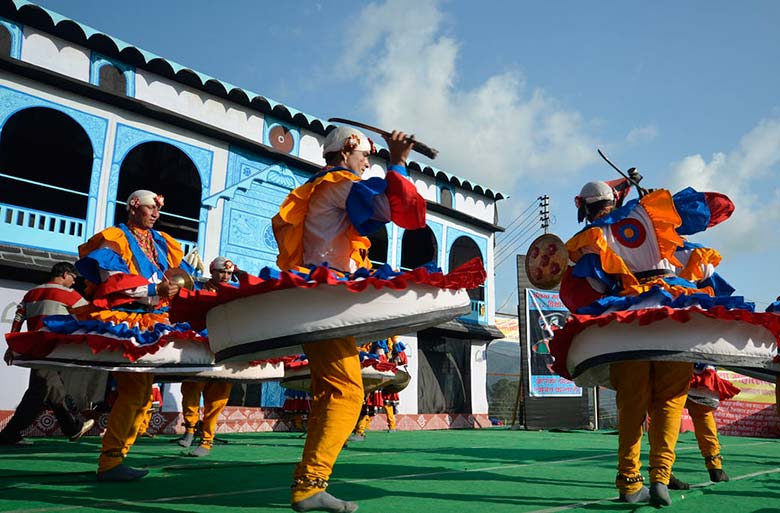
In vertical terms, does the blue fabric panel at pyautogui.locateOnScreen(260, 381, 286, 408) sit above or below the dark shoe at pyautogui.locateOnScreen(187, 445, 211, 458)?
above

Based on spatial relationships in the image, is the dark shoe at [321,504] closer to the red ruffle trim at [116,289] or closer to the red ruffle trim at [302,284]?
the red ruffle trim at [302,284]

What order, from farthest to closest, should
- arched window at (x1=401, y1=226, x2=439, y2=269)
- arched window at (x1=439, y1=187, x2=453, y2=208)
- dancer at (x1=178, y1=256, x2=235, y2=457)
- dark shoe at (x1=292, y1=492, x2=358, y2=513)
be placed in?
arched window at (x1=401, y1=226, x2=439, y2=269), arched window at (x1=439, y1=187, x2=453, y2=208), dancer at (x1=178, y1=256, x2=235, y2=457), dark shoe at (x1=292, y1=492, x2=358, y2=513)

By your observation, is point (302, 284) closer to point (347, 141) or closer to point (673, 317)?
point (347, 141)

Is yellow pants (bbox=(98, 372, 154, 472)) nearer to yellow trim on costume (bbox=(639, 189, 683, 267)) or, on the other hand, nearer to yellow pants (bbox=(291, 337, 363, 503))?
yellow pants (bbox=(291, 337, 363, 503))

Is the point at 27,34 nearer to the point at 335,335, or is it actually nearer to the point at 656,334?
the point at 335,335

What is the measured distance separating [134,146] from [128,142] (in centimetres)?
17

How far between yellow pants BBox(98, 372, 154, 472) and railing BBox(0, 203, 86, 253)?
25.1ft

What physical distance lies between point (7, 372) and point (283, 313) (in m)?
8.84

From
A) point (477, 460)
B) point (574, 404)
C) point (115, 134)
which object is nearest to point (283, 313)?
point (477, 460)

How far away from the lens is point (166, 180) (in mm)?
Result: 14039

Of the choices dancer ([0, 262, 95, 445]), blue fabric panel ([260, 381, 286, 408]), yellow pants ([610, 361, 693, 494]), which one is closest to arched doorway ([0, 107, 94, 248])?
dancer ([0, 262, 95, 445])

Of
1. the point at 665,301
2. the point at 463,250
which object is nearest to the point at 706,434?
the point at 665,301

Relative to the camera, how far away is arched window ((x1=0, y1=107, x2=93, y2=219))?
12.2 meters

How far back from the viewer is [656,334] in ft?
10.3
